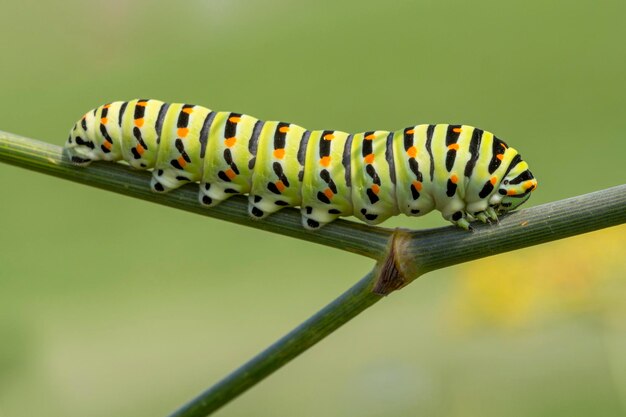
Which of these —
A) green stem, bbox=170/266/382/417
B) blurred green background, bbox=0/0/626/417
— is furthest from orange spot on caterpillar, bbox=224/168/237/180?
blurred green background, bbox=0/0/626/417

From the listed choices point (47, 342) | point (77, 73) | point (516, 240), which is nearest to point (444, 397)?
point (47, 342)

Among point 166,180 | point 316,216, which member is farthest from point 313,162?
point 166,180

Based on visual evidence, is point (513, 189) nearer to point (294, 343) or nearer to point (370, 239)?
point (370, 239)

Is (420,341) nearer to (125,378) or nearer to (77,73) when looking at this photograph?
(125,378)

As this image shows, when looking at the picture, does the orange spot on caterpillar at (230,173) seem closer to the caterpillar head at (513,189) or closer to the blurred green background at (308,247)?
the caterpillar head at (513,189)

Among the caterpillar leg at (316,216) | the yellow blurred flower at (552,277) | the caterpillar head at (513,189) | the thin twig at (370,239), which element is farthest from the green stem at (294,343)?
the yellow blurred flower at (552,277)

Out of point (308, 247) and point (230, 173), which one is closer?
point (230, 173)
